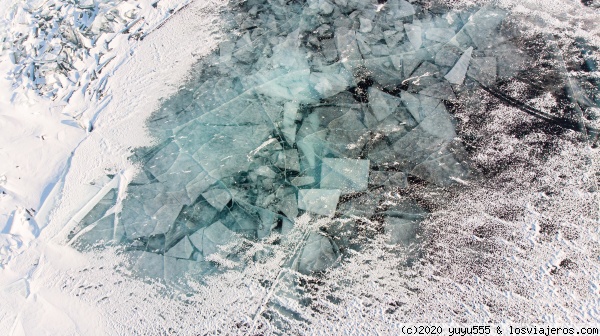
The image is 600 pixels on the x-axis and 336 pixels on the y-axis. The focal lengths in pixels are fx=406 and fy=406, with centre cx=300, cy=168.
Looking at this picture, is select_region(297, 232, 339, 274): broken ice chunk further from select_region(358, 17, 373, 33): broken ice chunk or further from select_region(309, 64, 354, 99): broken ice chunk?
select_region(358, 17, 373, 33): broken ice chunk

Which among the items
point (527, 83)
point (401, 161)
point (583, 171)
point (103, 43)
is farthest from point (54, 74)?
point (583, 171)

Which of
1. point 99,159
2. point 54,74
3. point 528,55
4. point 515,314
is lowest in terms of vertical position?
point 515,314

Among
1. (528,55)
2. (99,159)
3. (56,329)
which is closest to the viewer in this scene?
(56,329)

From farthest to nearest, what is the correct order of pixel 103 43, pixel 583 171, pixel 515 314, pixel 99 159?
1. pixel 103 43
2. pixel 99 159
3. pixel 583 171
4. pixel 515 314

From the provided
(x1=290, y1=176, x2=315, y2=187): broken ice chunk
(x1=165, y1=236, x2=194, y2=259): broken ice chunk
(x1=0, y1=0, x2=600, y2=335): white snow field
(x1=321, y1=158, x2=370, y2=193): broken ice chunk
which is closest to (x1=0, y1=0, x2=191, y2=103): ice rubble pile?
(x1=0, y1=0, x2=600, y2=335): white snow field

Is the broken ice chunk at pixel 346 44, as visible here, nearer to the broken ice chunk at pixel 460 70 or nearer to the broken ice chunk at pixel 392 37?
the broken ice chunk at pixel 392 37

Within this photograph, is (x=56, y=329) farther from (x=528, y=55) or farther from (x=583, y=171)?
(x=528, y=55)

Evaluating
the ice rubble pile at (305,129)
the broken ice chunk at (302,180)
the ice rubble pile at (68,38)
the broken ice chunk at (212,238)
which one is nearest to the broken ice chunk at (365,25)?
the ice rubble pile at (305,129)

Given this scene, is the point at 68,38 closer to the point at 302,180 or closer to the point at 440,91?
the point at 302,180
